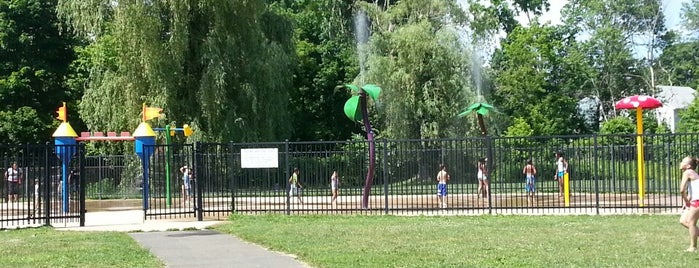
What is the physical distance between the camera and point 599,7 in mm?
63750

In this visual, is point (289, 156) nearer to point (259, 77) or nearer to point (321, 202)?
point (321, 202)

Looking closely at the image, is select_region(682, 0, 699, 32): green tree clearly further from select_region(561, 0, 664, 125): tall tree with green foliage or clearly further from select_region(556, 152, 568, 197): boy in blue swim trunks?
select_region(556, 152, 568, 197): boy in blue swim trunks

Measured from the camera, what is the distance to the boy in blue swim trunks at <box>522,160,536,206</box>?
2145 cm

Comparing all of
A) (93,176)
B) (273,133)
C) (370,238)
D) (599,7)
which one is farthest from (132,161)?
(599,7)

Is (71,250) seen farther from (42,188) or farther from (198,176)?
(198,176)

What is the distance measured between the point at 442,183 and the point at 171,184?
779cm

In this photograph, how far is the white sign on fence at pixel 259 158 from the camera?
21.3m

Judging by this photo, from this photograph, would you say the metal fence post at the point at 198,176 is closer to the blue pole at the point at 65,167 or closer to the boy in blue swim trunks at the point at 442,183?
the blue pole at the point at 65,167

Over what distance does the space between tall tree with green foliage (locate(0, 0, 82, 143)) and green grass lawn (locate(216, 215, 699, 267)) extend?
3147 centimetres

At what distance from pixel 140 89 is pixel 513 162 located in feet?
57.6

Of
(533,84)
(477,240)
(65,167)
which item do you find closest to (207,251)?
(477,240)

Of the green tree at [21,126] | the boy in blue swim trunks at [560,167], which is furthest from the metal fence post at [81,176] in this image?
the green tree at [21,126]

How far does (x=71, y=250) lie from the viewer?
1360 cm

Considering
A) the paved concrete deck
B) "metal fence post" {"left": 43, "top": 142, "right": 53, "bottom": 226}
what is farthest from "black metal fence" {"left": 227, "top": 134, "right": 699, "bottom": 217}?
"metal fence post" {"left": 43, "top": 142, "right": 53, "bottom": 226}
